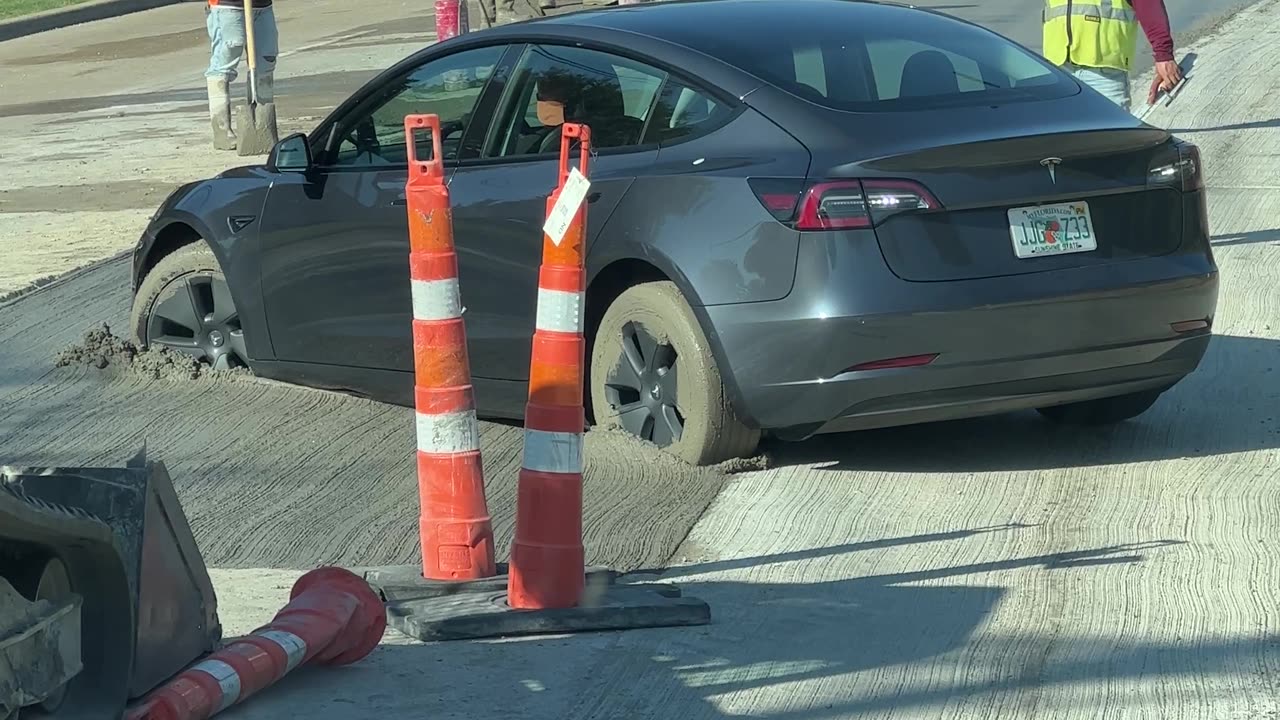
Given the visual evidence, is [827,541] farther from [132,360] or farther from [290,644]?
[132,360]

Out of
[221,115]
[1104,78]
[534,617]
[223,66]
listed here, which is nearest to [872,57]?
[534,617]

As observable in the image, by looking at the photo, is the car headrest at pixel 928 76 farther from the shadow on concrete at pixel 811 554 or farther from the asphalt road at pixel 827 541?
the shadow on concrete at pixel 811 554

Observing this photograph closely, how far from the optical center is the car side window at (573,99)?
22.4 ft

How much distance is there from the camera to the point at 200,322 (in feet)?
27.2

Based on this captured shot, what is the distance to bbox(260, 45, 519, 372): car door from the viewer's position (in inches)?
290

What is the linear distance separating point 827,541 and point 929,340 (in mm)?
759

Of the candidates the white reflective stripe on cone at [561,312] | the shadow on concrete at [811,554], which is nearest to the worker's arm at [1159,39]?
the shadow on concrete at [811,554]

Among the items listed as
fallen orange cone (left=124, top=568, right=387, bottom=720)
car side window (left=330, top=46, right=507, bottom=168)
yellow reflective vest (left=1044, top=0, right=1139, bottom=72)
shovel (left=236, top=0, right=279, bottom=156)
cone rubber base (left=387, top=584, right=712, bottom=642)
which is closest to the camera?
fallen orange cone (left=124, top=568, right=387, bottom=720)

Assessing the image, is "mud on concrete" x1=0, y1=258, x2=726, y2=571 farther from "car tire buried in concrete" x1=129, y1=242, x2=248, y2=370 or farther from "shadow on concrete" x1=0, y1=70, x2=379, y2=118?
"shadow on concrete" x1=0, y1=70, x2=379, y2=118

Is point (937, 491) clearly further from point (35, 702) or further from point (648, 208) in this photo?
point (35, 702)

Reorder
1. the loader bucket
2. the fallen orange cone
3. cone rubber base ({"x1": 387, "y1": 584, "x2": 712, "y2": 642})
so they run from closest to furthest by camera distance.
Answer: the loader bucket < the fallen orange cone < cone rubber base ({"x1": 387, "y1": 584, "x2": 712, "y2": 642})

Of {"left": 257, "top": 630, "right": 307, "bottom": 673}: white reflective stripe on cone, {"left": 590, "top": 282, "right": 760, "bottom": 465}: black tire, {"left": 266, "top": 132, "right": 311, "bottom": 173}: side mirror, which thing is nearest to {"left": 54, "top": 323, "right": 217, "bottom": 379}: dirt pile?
{"left": 266, "top": 132, "right": 311, "bottom": 173}: side mirror

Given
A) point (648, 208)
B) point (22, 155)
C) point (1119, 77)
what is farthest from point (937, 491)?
point (22, 155)

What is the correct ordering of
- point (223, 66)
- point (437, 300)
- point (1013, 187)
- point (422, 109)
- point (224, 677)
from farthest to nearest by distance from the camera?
point (223, 66), point (422, 109), point (1013, 187), point (437, 300), point (224, 677)
